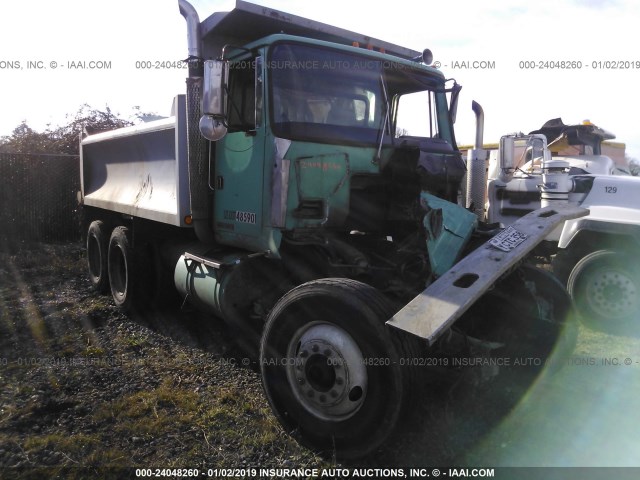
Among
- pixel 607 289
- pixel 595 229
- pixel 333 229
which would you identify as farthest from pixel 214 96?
pixel 607 289

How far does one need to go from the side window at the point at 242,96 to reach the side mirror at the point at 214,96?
0.38 m

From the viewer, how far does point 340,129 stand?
13.6 feet

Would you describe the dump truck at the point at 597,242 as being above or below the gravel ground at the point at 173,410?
above

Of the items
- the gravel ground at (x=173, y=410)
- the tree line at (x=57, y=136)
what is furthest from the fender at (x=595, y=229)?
the tree line at (x=57, y=136)

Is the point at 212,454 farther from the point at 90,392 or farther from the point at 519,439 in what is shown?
the point at 519,439

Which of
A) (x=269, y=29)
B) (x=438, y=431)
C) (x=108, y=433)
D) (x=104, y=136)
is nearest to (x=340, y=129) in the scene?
(x=269, y=29)

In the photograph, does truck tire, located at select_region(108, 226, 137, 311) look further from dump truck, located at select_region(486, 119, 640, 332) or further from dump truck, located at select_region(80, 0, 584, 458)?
dump truck, located at select_region(486, 119, 640, 332)

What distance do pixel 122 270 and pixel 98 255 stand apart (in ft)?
4.22

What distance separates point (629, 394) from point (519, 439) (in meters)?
1.42

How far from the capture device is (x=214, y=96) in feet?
12.2

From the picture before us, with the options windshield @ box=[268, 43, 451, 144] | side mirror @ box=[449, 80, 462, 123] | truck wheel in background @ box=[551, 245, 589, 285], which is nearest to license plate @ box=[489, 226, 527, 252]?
windshield @ box=[268, 43, 451, 144]

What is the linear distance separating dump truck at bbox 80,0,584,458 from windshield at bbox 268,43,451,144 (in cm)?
1

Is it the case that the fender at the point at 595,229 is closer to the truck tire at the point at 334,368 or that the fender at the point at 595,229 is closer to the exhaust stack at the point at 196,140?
the truck tire at the point at 334,368

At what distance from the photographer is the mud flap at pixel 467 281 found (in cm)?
254
